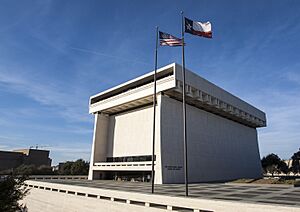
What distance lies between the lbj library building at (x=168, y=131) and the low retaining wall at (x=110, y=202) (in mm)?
13079

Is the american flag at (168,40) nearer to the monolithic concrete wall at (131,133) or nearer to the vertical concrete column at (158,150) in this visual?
the vertical concrete column at (158,150)

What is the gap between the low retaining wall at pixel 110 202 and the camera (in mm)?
11434

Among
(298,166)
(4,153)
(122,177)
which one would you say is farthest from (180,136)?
(4,153)

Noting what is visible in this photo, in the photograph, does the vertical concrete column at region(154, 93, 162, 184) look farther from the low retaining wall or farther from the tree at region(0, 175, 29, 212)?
the tree at region(0, 175, 29, 212)

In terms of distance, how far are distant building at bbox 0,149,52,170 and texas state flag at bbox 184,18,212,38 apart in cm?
10913

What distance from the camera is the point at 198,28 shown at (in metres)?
17.9

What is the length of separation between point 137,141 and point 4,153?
8770 centimetres

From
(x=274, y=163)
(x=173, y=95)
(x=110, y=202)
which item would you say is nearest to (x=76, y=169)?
(x=173, y=95)

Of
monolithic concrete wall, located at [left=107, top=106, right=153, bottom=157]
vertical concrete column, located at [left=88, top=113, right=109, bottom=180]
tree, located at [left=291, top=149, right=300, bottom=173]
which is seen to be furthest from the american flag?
tree, located at [left=291, top=149, right=300, bottom=173]

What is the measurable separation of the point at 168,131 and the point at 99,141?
17334 millimetres

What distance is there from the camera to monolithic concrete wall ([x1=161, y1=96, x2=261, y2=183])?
34562 mm

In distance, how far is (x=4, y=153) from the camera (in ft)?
335

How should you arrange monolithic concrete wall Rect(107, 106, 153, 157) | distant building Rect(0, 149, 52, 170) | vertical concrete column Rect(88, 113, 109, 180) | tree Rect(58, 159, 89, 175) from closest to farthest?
monolithic concrete wall Rect(107, 106, 153, 157)
vertical concrete column Rect(88, 113, 109, 180)
tree Rect(58, 159, 89, 175)
distant building Rect(0, 149, 52, 170)

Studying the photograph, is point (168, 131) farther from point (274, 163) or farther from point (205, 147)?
point (274, 163)
